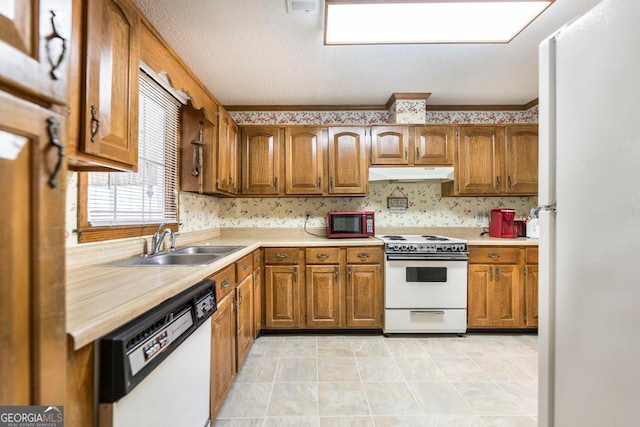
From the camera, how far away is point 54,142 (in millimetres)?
525

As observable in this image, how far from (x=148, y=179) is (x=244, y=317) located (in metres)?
1.23

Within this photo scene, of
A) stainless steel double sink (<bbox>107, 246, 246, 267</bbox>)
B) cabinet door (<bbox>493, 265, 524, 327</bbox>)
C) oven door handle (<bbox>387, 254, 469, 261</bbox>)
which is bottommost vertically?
cabinet door (<bbox>493, 265, 524, 327</bbox>)

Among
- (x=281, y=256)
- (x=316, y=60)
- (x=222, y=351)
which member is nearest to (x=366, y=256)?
(x=281, y=256)

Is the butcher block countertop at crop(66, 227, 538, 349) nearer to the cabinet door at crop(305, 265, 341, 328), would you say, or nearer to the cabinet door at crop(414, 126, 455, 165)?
the cabinet door at crop(305, 265, 341, 328)

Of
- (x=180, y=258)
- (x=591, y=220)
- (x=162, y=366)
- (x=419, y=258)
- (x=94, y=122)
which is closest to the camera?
(x=591, y=220)

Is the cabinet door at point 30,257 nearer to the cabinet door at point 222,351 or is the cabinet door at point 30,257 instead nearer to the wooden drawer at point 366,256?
the cabinet door at point 222,351

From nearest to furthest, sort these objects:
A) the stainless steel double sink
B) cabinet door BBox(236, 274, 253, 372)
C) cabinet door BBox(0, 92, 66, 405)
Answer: cabinet door BBox(0, 92, 66, 405) → the stainless steel double sink → cabinet door BBox(236, 274, 253, 372)

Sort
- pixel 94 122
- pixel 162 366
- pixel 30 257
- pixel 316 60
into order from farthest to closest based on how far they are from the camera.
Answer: pixel 316 60 → pixel 94 122 → pixel 162 366 → pixel 30 257

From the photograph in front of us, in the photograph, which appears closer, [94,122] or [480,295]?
[94,122]

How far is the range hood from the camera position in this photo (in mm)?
2959

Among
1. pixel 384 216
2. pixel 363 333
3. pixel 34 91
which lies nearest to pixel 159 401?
pixel 34 91

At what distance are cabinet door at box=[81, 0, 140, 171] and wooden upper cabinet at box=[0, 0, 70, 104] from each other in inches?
22.1

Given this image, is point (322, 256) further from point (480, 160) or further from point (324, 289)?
point (480, 160)

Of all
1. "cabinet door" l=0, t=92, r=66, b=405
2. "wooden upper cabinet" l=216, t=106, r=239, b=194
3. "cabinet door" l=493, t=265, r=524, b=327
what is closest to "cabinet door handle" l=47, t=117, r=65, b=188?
"cabinet door" l=0, t=92, r=66, b=405
